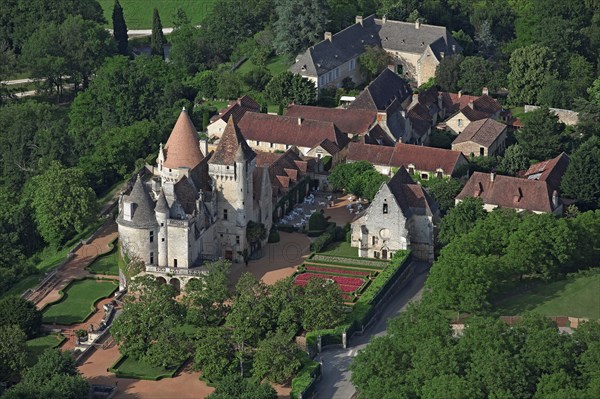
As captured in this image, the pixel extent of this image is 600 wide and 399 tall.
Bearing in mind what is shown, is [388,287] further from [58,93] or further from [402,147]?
[58,93]

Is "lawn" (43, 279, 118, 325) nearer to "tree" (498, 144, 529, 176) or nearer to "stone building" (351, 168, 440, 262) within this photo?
"stone building" (351, 168, 440, 262)

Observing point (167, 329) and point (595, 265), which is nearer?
point (167, 329)

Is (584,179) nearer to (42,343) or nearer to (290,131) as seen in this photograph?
(290,131)

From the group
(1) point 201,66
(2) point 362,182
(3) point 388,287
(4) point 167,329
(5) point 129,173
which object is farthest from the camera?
(1) point 201,66

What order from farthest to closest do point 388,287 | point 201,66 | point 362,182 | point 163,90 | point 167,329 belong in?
point 201,66 → point 163,90 → point 362,182 → point 388,287 → point 167,329

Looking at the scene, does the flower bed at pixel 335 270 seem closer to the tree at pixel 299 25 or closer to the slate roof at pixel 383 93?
the slate roof at pixel 383 93

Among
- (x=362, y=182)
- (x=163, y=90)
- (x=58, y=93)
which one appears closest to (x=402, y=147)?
(x=362, y=182)

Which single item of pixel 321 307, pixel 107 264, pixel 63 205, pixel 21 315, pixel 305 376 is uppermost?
pixel 63 205

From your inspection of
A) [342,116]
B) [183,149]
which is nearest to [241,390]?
[183,149]
